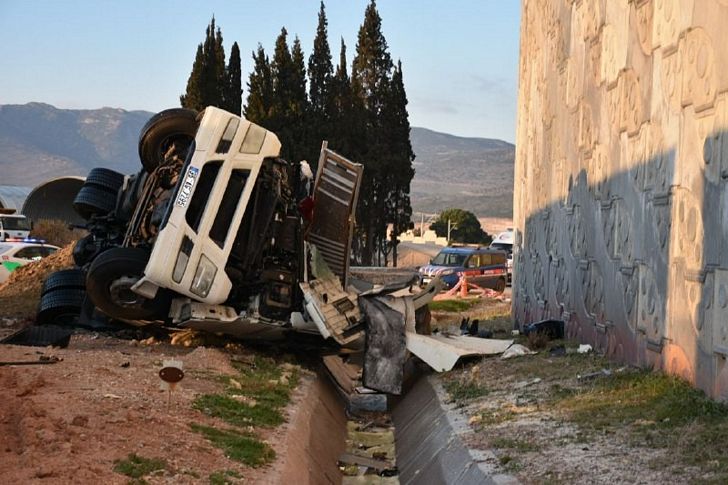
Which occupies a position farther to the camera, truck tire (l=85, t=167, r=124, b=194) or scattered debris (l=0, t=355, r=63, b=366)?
truck tire (l=85, t=167, r=124, b=194)

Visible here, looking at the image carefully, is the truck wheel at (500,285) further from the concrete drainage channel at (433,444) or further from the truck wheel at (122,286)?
the truck wheel at (122,286)

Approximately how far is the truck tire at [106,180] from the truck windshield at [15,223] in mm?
25686

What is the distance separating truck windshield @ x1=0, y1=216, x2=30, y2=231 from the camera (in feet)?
136

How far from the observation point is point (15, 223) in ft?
138

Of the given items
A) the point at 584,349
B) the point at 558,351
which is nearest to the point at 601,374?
the point at 584,349

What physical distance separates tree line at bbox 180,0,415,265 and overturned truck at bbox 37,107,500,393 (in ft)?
99.3

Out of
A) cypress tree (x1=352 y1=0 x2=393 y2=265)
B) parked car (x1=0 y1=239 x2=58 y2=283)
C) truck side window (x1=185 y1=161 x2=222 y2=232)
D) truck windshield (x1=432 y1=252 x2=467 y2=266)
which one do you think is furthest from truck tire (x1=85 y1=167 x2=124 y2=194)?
cypress tree (x1=352 y1=0 x2=393 y2=265)

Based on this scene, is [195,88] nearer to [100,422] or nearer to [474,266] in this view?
[474,266]

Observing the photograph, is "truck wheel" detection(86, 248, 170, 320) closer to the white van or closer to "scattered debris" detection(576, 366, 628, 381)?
"scattered debris" detection(576, 366, 628, 381)

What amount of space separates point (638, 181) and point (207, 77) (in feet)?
129

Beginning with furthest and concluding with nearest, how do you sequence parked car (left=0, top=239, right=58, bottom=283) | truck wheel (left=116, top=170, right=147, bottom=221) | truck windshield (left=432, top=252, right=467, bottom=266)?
truck windshield (left=432, top=252, right=467, bottom=266) → parked car (left=0, top=239, right=58, bottom=283) → truck wheel (left=116, top=170, right=147, bottom=221)

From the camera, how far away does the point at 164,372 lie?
369 inches

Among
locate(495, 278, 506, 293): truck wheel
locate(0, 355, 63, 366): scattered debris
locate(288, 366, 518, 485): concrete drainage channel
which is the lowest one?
locate(288, 366, 518, 485): concrete drainage channel


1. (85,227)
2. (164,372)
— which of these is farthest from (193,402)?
(85,227)
